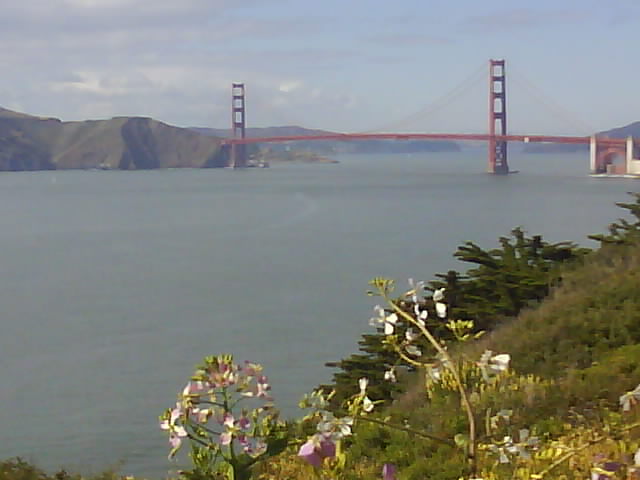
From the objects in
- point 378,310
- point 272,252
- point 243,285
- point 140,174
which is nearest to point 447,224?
→ point 272,252

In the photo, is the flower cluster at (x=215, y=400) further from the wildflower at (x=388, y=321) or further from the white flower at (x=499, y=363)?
the white flower at (x=499, y=363)

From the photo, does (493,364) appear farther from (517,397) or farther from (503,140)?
(503,140)

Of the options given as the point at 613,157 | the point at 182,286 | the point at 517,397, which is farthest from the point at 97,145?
the point at 517,397

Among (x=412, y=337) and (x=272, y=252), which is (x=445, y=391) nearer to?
(x=412, y=337)

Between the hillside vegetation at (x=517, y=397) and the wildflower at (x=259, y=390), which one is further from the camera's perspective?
the hillside vegetation at (x=517, y=397)

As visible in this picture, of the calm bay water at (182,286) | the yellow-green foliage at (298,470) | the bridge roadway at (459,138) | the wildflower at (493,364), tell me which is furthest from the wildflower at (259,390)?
the bridge roadway at (459,138)

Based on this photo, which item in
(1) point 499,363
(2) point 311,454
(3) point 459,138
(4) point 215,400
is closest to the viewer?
(2) point 311,454
